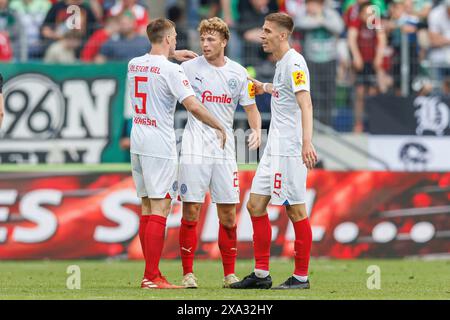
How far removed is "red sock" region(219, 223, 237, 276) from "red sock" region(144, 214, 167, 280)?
2.93 ft

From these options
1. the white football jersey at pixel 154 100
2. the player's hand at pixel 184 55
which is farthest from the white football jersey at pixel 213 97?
the white football jersey at pixel 154 100

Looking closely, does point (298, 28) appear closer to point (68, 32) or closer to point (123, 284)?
point (68, 32)

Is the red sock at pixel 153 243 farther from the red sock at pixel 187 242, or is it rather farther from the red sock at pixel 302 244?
the red sock at pixel 302 244

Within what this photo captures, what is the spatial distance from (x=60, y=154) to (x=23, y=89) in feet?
3.82

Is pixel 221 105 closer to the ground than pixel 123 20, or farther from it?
closer to the ground

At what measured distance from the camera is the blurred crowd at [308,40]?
63.7ft

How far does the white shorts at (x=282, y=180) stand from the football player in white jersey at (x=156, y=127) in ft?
1.99

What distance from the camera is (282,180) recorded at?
1214 centimetres

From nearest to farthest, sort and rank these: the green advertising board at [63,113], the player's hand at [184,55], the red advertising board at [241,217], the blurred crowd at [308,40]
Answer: the player's hand at [184,55] → the red advertising board at [241,217] → the green advertising board at [63,113] → the blurred crowd at [308,40]

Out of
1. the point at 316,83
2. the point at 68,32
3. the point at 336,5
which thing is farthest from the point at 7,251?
the point at 336,5

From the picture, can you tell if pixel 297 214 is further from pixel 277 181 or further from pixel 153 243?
pixel 153 243

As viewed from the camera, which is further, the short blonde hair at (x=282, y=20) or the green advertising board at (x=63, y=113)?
the green advertising board at (x=63, y=113)

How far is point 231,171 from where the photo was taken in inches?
496

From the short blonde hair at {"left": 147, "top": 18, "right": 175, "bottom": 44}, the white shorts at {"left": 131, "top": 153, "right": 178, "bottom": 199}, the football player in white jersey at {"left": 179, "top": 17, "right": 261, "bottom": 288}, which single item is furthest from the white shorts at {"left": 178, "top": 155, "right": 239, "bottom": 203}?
the short blonde hair at {"left": 147, "top": 18, "right": 175, "bottom": 44}
